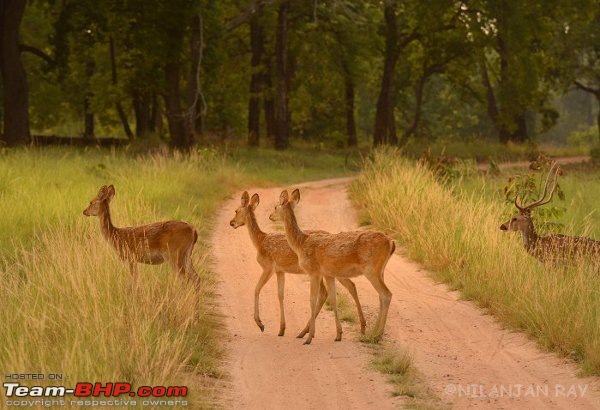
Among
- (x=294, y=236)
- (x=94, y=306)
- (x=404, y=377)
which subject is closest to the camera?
(x=404, y=377)

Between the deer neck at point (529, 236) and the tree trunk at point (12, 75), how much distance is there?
2182 cm

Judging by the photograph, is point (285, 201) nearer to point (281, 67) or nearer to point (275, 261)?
point (275, 261)

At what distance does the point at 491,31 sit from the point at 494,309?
3115 cm

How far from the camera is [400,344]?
979 centimetres

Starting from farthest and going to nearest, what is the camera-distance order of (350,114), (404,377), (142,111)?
(350,114) < (142,111) < (404,377)

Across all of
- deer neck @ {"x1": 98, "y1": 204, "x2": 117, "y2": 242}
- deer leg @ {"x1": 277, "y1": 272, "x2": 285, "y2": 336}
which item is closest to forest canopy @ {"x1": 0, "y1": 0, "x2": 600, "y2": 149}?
deer neck @ {"x1": 98, "y1": 204, "x2": 117, "y2": 242}

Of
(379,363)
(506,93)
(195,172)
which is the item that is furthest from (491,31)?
(379,363)

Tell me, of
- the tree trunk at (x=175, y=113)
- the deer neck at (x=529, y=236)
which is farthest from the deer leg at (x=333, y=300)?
the tree trunk at (x=175, y=113)

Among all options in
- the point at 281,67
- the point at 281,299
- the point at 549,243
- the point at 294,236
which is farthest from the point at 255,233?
the point at 281,67

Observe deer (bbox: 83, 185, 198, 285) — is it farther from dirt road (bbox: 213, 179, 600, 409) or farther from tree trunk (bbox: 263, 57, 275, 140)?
tree trunk (bbox: 263, 57, 275, 140)

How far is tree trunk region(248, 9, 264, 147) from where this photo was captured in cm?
4062

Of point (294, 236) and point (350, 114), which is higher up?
point (294, 236)

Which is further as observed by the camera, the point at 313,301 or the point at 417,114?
the point at 417,114

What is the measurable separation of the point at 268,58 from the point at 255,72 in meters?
4.53
